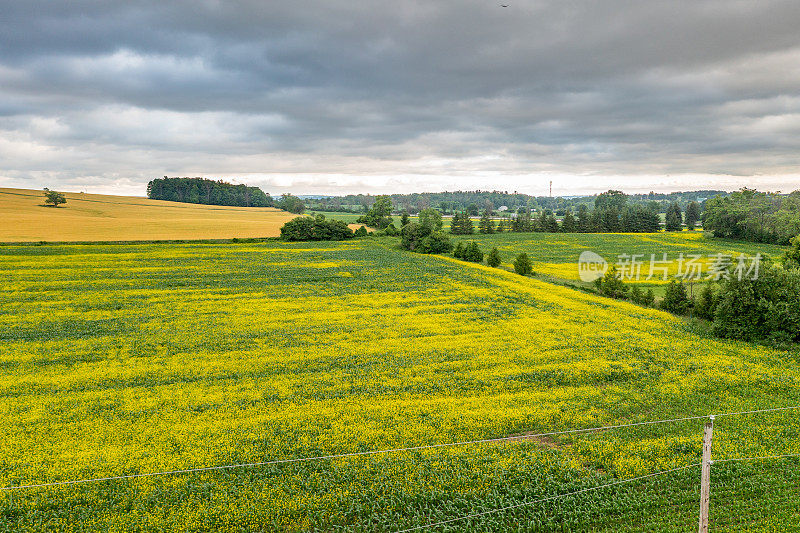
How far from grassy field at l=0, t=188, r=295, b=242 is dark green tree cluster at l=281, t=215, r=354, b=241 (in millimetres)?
4781

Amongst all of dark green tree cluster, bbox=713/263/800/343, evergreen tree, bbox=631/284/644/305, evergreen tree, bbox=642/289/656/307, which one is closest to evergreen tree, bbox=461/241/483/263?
evergreen tree, bbox=631/284/644/305

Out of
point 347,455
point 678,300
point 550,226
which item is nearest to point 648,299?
point 678,300

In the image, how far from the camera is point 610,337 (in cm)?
2925

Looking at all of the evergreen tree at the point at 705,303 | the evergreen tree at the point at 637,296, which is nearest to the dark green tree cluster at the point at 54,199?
the evergreen tree at the point at 637,296

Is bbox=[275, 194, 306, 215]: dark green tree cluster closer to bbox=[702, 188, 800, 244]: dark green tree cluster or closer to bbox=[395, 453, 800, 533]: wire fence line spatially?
bbox=[702, 188, 800, 244]: dark green tree cluster

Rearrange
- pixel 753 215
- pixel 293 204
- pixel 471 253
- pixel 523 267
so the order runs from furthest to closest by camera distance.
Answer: pixel 293 204, pixel 753 215, pixel 471 253, pixel 523 267

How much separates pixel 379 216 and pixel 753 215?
3890 inches

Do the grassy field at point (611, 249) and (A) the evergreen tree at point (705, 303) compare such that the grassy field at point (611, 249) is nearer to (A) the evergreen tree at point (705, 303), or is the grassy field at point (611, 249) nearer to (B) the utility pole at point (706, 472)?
(A) the evergreen tree at point (705, 303)

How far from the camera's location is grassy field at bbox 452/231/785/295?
206ft

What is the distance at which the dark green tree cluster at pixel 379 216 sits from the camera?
119906mm

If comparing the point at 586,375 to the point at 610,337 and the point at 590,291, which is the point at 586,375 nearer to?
the point at 610,337

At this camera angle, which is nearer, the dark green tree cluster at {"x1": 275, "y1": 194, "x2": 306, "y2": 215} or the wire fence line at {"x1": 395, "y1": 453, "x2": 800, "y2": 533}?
the wire fence line at {"x1": 395, "y1": 453, "x2": 800, "y2": 533}

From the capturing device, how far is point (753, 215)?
101 metres

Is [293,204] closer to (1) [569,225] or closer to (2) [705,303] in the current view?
(1) [569,225]
